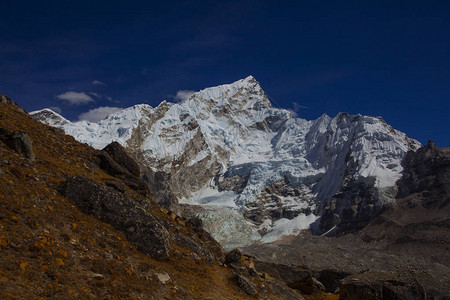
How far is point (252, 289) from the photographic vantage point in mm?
18781

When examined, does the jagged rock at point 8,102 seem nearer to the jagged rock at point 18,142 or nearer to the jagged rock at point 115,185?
the jagged rock at point 18,142

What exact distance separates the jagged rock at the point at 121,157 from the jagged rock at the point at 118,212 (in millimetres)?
7729

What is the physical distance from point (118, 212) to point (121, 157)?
875 centimetres

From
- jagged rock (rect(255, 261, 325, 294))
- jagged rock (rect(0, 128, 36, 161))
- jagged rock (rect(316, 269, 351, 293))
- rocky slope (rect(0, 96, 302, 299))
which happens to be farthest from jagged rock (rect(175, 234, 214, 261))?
jagged rock (rect(316, 269, 351, 293))

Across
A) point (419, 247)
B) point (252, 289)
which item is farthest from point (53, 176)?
point (419, 247)

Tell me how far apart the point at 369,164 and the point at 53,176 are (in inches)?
7520

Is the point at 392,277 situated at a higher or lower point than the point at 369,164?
lower

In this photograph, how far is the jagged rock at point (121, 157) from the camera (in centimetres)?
2397

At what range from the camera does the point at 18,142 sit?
629 inches

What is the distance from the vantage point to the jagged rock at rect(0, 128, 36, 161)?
52.4 ft

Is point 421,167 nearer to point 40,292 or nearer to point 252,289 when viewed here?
point 252,289

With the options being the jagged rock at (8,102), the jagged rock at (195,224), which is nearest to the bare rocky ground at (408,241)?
the jagged rock at (195,224)

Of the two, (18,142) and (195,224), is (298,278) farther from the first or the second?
(18,142)

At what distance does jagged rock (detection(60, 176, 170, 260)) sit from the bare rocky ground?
33.2 meters
